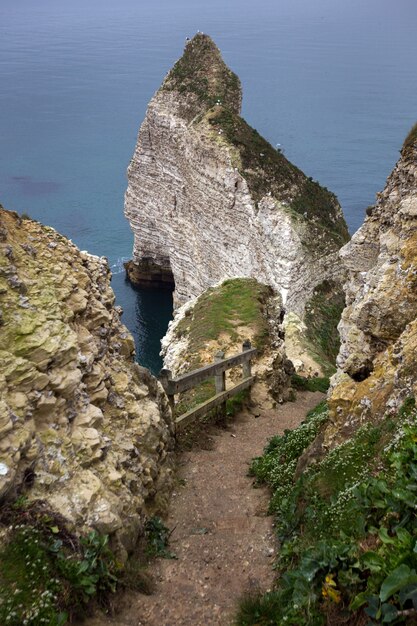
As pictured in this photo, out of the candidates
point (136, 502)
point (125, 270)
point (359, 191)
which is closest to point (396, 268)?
point (136, 502)

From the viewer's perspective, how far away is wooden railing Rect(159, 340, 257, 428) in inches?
480

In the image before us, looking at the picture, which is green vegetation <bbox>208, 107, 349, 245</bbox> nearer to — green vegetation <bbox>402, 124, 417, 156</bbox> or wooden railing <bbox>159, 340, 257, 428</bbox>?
wooden railing <bbox>159, 340, 257, 428</bbox>

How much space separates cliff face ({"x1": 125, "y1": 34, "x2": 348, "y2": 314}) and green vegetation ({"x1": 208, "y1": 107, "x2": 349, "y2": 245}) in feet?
0.25

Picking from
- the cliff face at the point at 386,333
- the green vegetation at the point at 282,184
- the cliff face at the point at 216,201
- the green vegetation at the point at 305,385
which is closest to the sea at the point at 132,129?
the cliff face at the point at 216,201

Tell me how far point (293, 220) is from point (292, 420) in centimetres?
2230

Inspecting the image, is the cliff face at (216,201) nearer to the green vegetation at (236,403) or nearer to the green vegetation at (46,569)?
the green vegetation at (236,403)

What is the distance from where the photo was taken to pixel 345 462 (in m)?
7.36

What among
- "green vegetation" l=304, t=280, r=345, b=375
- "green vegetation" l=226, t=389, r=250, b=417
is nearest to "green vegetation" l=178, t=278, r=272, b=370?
"green vegetation" l=226, t=389, r=250, b=417

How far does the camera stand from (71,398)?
825 centimetres

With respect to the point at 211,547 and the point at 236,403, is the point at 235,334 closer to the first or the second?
the point at 236,403

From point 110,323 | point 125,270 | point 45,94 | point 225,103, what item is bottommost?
point 125,270

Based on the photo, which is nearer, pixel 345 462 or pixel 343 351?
pixel 345 462

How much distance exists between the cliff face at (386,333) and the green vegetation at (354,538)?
72 cm

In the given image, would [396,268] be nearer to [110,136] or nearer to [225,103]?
[225,103]
